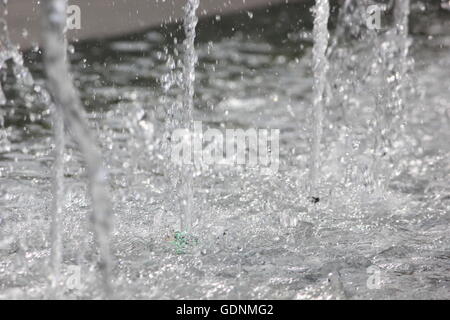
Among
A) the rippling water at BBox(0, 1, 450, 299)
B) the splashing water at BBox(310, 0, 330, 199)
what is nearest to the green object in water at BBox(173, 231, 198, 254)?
the rippling water at BBox(0, 1, 450, 299)

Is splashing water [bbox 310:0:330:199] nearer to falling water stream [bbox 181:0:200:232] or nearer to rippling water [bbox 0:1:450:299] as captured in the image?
rippling water [bbox 0:1:450:299]

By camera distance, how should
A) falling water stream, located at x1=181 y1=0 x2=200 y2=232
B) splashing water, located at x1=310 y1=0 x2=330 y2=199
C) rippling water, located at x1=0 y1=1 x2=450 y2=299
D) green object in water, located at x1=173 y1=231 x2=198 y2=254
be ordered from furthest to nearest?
splashing water, located at x1=310 y1=0 x2=330 y2=199 < falling water stream, located at x1=181 y1=0 x2=200 y2=232 < green object in water, located at x1=173 y1=231 x2=198 y2=254 < rippling water, located at x1=0 y1=1 x2=450 y2=299

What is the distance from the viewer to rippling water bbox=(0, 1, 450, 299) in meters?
3.88

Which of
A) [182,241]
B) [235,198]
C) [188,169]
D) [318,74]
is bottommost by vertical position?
[182,241]

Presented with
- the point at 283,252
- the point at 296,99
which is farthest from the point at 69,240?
the point at 296,99

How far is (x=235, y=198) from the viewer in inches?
196

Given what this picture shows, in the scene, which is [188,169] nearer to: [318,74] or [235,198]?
[235,198]

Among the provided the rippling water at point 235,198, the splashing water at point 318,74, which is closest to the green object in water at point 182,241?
the rippling water at point 235,198

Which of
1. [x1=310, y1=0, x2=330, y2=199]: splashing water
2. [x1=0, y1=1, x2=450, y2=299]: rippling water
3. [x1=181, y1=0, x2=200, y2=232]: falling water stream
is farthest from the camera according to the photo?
[x1=310, y1=0, x2=330, y2=199]: splashing water

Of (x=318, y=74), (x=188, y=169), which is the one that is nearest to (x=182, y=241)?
(x=188, y=169)

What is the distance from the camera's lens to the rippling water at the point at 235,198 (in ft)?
12.7

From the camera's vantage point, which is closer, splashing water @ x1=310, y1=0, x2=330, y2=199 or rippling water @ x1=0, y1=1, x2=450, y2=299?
rippling water @ x1=0, y1=1, x2=450, y2=299
